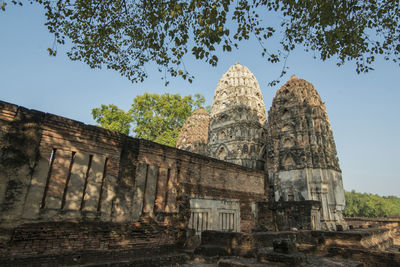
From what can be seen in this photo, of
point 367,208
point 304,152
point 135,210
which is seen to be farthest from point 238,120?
point 367,208

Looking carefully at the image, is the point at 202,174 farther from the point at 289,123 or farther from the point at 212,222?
the point at 289,123

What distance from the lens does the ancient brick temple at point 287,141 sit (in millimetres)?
17094

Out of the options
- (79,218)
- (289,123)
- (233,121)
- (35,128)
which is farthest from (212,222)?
(233,121)

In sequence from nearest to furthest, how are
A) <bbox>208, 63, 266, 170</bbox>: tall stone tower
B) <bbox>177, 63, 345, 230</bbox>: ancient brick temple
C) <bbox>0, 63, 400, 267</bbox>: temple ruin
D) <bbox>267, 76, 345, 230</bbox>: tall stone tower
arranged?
1. <bbox>0, 63, 400, 267</bbox>: temple ruin
2. <bbox>267, 76, 345, 230</bbox>: tall stone tower
3. <bbox>177, 63, 345, 230</bbox>: ancient brick temple
4. <bbox>208, 63, 266, 170</bbox>: tall stone tower

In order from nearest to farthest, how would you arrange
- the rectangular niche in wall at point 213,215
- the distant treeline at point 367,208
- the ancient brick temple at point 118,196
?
the ancient brick temple at point 118,196, the rectangular niche in wall at point 213,215, the distant treeline at point 367,208

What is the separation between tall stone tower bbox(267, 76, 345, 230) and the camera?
55.7 ft

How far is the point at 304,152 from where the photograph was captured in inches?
714

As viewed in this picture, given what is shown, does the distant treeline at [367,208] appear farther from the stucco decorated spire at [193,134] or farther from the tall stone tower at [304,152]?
the tall stone tower at [304,152]

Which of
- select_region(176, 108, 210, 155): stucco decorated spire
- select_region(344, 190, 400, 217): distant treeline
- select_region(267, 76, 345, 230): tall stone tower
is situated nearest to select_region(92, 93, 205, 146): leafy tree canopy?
select_region(176, 108, 210, 155): stucco decorated spire

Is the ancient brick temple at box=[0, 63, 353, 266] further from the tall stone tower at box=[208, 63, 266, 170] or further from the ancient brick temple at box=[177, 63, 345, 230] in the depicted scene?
the tall stone tower at box=[208, 63, 266, 170]

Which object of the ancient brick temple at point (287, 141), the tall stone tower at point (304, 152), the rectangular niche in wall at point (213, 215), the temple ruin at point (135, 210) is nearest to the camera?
the temple ruin at point (135, 210)

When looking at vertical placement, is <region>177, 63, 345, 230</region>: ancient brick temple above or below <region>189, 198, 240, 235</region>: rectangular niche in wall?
above

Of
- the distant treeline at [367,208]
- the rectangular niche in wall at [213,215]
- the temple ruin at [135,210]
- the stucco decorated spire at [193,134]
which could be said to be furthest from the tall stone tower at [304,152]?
the distant treeline at [367,208]

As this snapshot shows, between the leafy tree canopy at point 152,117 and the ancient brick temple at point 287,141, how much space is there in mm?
4684
